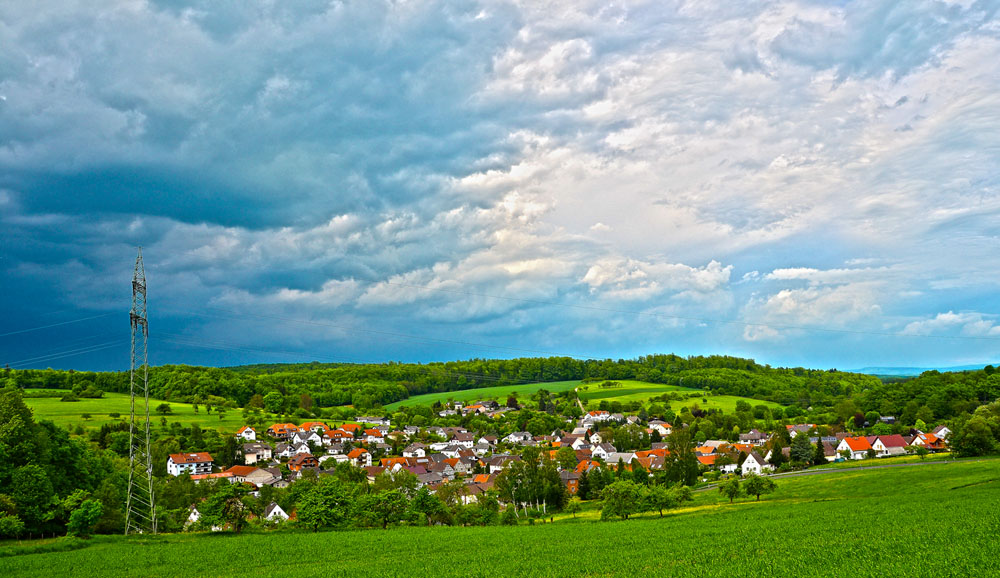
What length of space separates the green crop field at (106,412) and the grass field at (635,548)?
235 ft

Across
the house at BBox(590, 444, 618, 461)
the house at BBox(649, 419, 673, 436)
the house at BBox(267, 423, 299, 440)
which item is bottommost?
the house at BBox(590, 444, 618, 461)

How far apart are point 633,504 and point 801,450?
168 ft

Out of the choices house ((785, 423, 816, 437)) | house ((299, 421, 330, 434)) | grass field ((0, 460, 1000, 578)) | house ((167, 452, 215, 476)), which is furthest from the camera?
house ((299, 421, 330, 434))

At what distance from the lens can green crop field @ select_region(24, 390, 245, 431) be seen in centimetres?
9662

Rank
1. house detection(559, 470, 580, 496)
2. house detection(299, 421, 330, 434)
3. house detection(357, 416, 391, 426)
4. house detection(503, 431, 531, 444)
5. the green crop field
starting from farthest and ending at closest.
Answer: house detection(357, 416, 391, 426), house detection(503, 431, 531, 444), house detection(299, 421, 330, 434), the green crop field, house detection(559, 470, 580, 496)

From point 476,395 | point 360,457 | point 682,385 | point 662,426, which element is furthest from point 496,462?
point 682,385

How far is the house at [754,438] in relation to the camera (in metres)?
116

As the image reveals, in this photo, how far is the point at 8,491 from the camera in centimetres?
3928

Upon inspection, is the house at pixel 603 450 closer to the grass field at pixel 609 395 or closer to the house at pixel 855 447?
the house at pixel 855 447

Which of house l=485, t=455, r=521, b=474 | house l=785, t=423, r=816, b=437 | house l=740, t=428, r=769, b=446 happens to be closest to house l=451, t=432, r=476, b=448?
house l=485, t=455, r=521, b=474

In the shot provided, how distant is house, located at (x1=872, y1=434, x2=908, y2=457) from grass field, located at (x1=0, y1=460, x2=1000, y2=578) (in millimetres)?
58368

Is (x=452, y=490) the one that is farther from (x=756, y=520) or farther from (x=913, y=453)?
(x=913, y=453)

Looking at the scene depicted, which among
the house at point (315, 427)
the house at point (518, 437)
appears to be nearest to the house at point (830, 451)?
the house at point (518, 437)

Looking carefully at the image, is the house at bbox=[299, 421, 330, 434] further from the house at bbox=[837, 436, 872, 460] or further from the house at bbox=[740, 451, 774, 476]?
the house at bbox=[837, 436, 872, 460]
